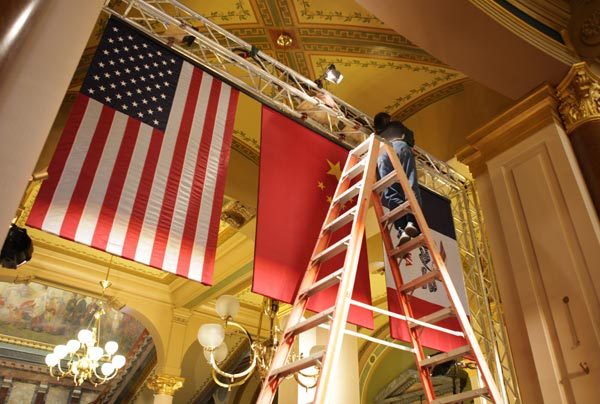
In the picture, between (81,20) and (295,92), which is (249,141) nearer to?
(295,92)

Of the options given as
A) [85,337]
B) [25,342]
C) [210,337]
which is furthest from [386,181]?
[25,342]

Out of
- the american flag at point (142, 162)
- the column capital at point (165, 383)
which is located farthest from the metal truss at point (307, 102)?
the column capital at point (165, 383)

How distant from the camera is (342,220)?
2959 millimetres

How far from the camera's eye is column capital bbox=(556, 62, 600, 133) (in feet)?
14.0

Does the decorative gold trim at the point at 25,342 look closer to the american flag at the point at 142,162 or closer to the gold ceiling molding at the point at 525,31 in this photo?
the american flag at the point at 142,162

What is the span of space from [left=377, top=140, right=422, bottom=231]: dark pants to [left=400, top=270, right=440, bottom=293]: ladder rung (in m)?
0.57

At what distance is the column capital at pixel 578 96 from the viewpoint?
4.28 meters

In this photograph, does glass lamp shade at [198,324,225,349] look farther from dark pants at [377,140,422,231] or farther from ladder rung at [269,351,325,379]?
ladder rung at [269,351,325,379]

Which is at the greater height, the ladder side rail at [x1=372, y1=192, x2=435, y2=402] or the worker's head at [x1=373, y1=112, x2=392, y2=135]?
the worker's head at [x1=373, y1=112, x2=392, y2=135]

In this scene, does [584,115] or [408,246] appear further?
[584,115]

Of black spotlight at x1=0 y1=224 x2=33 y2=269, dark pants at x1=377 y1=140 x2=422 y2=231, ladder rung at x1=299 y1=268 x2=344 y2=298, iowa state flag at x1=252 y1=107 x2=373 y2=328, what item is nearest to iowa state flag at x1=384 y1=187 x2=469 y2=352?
iowa state flag at x1=252 y1=107 x2=373 y2=328

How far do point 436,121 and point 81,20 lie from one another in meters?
4.97

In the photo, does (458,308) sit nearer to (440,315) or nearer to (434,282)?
(440,315)

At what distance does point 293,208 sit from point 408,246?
124 cm
